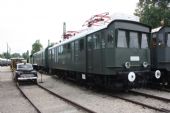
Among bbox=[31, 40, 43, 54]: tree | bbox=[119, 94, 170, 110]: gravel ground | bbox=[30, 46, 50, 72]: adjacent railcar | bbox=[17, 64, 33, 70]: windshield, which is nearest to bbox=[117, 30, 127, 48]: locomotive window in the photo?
bbox=[119, 94, 170, 110]: gravel ground

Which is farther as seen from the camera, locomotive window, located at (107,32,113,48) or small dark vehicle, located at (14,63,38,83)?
small dark vehicle, located at (14,63,38,83)

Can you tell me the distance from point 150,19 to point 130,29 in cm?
2698

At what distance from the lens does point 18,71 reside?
66.9ft

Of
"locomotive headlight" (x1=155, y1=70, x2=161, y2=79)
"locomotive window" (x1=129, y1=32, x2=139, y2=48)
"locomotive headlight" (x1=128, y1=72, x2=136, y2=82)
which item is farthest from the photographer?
"locomotive headlight" (x1=155, y1=70, x2=161, y2=79)

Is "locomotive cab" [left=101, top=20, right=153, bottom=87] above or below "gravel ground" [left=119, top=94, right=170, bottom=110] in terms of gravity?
above

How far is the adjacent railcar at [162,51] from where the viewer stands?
13.7 meters

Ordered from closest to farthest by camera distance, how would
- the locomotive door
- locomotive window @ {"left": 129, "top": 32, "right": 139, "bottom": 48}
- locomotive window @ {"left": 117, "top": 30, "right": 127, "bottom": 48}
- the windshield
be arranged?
locomotive window @ {"left": 117, "top": 30, "right": 127, "bottom": 48} → locomotive window @ {"left": 129, "top": 32, "right": 139, "bottom": 48} → the locomotive door → the windshield

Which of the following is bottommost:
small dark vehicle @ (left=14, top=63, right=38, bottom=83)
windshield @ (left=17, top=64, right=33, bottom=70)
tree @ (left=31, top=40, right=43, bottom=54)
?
small dark vehicle @ (left=14, top=63, right=38, bottom=83)

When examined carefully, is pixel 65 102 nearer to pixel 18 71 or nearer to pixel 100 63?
pixel 100 63

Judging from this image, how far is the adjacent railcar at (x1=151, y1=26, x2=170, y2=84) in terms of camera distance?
13.7m

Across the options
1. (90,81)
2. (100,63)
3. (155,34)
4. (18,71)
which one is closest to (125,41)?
(100,63)

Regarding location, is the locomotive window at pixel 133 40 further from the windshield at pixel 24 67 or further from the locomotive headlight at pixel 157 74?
the windshield at pixel 24 67

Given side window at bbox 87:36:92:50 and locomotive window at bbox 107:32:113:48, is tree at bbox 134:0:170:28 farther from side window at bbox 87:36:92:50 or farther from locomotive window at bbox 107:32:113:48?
locomotive window at bbox 107:32:113:48

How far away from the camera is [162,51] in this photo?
1383 cm
